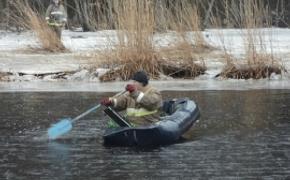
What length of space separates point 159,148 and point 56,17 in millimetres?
14337

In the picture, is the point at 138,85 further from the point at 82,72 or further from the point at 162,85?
the point at 82,72

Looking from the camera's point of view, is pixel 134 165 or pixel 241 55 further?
pixel 241 55

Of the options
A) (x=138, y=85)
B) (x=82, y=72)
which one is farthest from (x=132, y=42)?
(x=138, y=85)

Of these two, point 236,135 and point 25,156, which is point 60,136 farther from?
point 236,135

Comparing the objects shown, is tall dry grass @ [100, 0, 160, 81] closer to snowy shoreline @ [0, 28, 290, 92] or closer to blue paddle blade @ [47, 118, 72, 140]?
snowy shoreline @ [0, 28, 290, 92]

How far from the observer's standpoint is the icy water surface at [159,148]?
7.38 metres

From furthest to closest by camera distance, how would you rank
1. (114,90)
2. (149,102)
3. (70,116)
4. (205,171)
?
(114,90)
(70,116)
(149,102)
(205,171)

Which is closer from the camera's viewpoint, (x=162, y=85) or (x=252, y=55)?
(x=162, y=85)

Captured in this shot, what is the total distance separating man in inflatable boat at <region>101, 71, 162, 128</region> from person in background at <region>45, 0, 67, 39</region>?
1247 cm

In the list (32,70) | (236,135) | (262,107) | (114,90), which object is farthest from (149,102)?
(32,70)

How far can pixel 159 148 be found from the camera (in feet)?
28.9

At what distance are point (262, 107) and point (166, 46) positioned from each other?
5.44m

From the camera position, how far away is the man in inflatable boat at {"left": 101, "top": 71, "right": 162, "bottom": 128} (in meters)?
9.47

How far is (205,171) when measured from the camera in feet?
24.2
